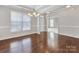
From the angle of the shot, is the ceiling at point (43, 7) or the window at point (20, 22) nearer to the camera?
the ceiling at point (43, 7)

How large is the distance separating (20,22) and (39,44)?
0.63 metres

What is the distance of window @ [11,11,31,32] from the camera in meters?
2.08

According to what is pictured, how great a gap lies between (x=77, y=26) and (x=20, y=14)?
119cm

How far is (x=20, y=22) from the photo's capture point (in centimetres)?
214

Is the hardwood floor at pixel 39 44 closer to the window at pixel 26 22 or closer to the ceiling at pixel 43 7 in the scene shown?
the window at pixel 26 22

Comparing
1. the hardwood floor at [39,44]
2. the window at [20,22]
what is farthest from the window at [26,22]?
the hardwood floor at [39,44]

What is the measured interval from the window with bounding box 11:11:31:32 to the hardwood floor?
0.20 meters

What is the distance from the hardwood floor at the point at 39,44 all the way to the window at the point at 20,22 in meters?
0.20

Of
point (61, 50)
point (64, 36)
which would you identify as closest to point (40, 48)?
point (61, 50)

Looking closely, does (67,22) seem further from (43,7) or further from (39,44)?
(39,44)

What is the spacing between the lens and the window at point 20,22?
208cm

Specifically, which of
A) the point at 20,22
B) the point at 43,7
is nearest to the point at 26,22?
the point at 20,22

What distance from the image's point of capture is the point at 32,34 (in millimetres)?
2062

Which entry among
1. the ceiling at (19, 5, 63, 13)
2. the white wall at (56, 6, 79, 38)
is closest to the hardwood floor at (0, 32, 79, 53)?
the white wall at (56, 6, 79, 38)
